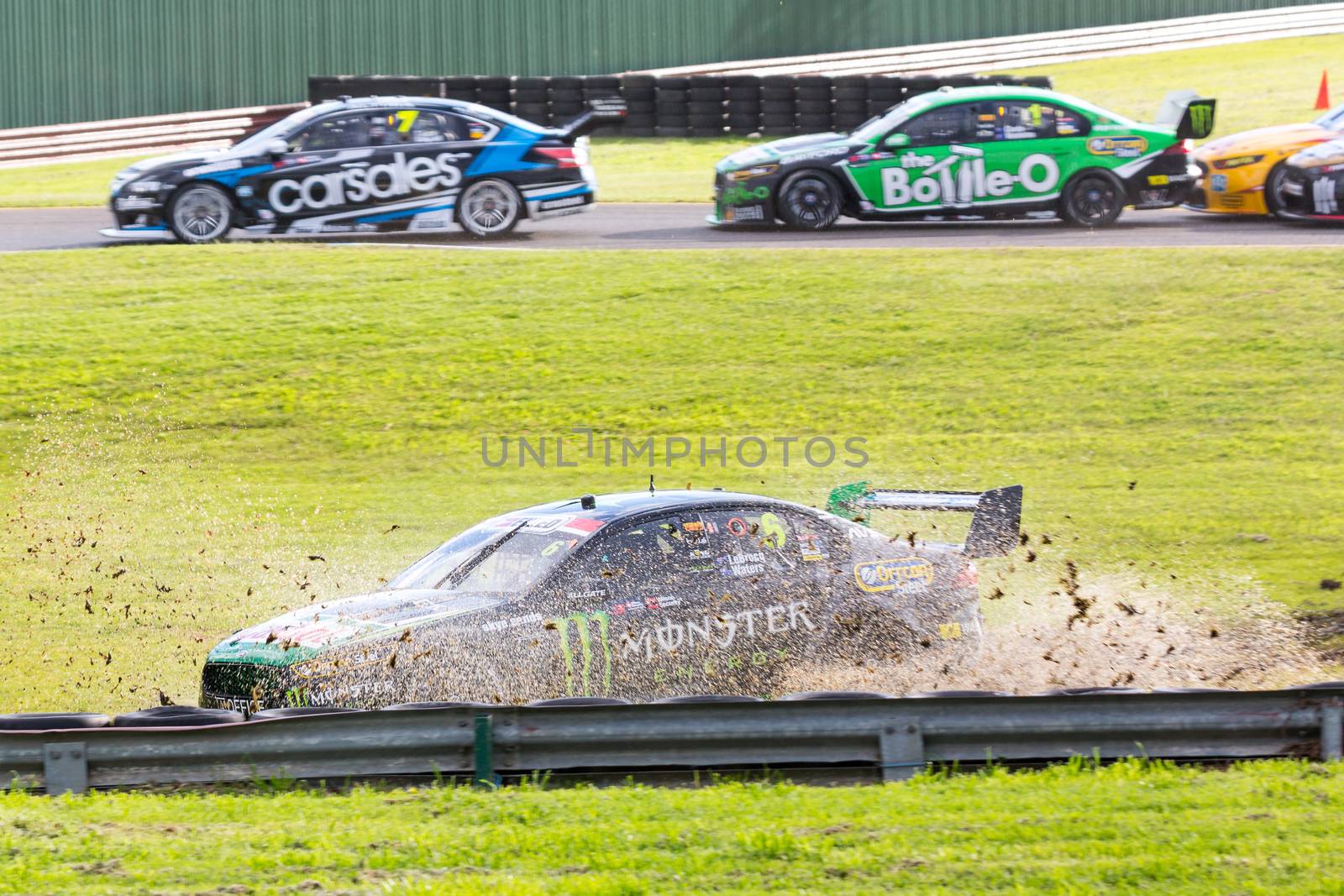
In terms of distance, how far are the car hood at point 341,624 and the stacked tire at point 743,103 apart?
21287 mm

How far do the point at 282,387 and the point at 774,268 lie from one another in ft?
17.5

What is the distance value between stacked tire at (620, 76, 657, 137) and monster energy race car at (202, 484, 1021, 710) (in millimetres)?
20422

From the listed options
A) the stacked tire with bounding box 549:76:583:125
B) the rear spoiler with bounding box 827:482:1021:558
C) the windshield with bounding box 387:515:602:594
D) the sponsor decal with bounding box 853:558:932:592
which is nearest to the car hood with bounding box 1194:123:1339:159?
the rear spoiler with bounding box 827:482:1021:558

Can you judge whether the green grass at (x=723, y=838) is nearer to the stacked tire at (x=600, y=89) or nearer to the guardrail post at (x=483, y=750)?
the guardrail post at (x=483, y=750)

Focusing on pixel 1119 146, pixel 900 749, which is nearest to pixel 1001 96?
pixel 1119 146

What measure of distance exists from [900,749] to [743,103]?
22.6 meters

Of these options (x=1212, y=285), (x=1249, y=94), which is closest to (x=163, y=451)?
(x=1212, y=285)

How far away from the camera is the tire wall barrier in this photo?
83.2 feet

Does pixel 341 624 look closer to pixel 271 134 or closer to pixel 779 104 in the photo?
pixel 271 134

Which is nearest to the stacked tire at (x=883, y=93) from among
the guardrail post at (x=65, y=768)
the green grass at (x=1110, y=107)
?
the green grass at (x=1110, y=107)

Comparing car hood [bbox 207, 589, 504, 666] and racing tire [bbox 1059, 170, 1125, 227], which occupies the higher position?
racing tire [bbox 1059, 170, 1125, 227]

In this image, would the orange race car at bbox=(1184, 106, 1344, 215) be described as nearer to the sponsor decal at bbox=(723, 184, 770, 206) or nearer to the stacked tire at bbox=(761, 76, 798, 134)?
the sponsor decal at bbox=(723, 184, 770, 206)

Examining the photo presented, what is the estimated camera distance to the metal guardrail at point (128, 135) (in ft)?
86.5

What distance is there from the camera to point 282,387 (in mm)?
13297
